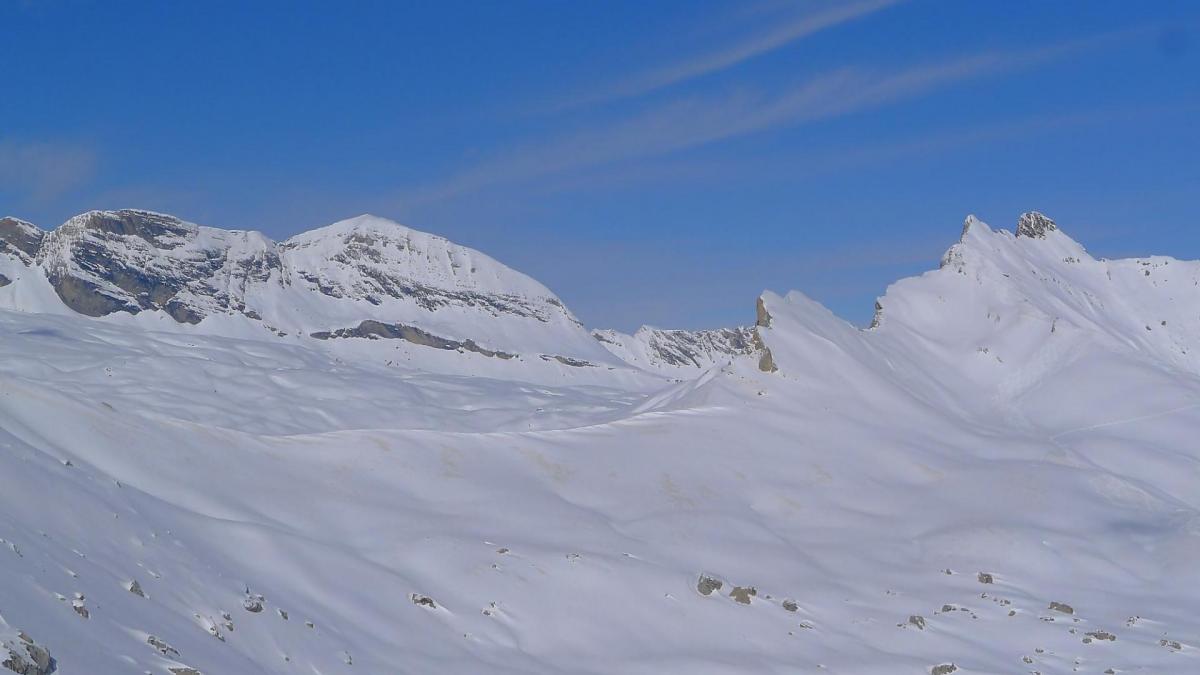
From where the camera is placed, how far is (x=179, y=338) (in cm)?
11438

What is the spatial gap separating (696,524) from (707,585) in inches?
268

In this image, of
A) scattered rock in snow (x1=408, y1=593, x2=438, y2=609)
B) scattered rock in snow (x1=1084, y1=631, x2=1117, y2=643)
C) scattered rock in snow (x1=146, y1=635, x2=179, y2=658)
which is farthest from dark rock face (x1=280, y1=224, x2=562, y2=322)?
scattered rock in snow (x1=146, y1=635, x2=179, y2=658)

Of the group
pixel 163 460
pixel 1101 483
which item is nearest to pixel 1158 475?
pixel 1101 483

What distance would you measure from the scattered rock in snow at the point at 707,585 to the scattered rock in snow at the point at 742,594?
37 centimetres

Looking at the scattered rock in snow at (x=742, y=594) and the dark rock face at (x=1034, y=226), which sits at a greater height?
the dark rock face at (x=1034, y=226)

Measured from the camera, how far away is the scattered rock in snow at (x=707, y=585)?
28688 mm

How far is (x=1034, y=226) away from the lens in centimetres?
7662

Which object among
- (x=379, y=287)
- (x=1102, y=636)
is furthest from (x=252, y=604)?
(x=379, y=287)

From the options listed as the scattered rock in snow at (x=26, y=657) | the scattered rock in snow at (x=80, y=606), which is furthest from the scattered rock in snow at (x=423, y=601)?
the scattered rock in snow at (x=26, y=657)

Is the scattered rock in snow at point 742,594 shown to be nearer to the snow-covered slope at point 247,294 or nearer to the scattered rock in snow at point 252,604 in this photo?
the scattered rock in snow at point 252,604

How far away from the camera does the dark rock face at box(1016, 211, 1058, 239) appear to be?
250 ft

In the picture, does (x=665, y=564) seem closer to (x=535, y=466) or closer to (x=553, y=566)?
(x=553, y=566)

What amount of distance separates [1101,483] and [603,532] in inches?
783

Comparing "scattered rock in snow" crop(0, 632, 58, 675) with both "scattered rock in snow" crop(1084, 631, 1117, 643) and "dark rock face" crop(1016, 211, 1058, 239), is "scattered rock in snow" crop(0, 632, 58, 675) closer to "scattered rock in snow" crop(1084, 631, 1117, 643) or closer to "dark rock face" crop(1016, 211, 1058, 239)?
"scattered rock in snow" crop(1084, 631, 1117, 643)
